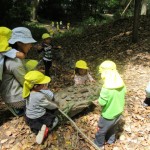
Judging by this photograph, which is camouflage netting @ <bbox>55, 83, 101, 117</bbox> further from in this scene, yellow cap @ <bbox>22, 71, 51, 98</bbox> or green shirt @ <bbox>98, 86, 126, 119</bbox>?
yellow cap @ <bbox>22, 71, 51, 98</bbox>

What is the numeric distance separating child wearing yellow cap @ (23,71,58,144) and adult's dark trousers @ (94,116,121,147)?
2.61 ft

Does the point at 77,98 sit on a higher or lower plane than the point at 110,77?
lower

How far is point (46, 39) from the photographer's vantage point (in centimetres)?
930

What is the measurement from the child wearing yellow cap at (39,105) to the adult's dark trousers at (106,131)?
80cm

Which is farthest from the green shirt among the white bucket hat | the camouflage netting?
the white bucket hat

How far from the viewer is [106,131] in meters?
4.96

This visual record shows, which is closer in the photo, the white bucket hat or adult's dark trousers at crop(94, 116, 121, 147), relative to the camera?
adult's dark trousers at crop(94, 116, 121, 147)

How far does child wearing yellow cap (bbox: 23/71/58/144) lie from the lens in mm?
4633

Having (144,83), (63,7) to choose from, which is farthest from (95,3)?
(144,83)

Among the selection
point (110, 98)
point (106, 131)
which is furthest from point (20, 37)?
point (106, 131)

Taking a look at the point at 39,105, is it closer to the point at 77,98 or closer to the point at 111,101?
the point at 111,101

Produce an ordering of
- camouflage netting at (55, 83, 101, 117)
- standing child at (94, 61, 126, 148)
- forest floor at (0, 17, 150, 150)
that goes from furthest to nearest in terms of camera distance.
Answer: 1. camouflage netting at (55, 83, 101, 117)
2. forest floor at (0, 17, 150, 150)
3. standing child at (94, 61, 126, 148)

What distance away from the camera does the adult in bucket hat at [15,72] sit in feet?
16.1

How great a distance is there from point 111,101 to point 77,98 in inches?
52.0
